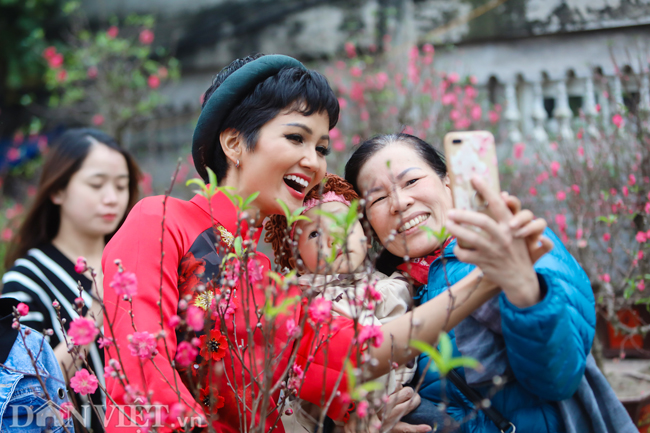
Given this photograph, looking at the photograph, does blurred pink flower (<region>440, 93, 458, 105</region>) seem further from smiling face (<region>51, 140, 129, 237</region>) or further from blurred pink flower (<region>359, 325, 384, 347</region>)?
blurred pink flower (<region>359, 325, 384, 347</region>)

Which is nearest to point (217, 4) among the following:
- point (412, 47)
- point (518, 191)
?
point (412, 47)

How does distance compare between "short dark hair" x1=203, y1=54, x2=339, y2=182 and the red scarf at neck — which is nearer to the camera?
"short dark hair" x1=203, y1=54, x2=339, y2=182

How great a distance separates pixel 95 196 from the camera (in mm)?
3398

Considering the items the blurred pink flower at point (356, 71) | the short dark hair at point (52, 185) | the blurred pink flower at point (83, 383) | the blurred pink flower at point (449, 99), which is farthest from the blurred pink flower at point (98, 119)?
the blurred pink flower at point (83, 383)

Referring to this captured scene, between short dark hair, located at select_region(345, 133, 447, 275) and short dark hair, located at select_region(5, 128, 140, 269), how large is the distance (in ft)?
6.29

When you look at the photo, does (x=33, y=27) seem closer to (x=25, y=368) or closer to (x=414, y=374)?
(x=25, y=368)

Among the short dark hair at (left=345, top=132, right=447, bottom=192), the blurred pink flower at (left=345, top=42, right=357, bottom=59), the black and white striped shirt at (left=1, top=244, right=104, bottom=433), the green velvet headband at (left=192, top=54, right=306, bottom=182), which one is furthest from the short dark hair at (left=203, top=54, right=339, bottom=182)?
the blurred pink flower at (left=345, top=42, right=357, bottom=59)

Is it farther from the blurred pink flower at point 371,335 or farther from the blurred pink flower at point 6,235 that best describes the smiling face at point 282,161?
the blurred pink flower at point 6,235

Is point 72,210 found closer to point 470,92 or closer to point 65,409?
point 65,409

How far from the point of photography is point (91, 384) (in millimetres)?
1435

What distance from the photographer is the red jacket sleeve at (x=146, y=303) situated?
1515mm

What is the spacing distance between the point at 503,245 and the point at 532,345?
13.5 inches

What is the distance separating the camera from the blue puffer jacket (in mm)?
1485

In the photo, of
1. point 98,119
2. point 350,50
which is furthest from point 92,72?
point 350,50
